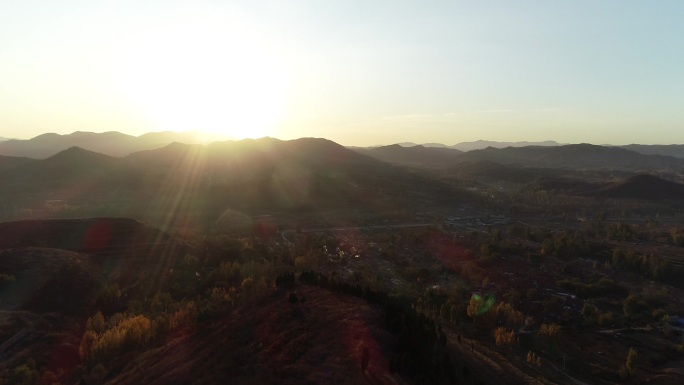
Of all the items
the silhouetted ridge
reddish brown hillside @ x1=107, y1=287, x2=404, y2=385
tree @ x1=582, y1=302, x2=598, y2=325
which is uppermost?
reddish brown hillside @ x1=107, y1=287, x2=404, y2=385

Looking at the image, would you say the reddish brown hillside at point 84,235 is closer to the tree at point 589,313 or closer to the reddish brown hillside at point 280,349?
the reddish brown hillside at point 280,349

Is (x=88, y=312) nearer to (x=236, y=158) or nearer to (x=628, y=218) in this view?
(x=628, y=218)

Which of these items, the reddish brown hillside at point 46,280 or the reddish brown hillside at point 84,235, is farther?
the reddish brown hillside at point 84,235

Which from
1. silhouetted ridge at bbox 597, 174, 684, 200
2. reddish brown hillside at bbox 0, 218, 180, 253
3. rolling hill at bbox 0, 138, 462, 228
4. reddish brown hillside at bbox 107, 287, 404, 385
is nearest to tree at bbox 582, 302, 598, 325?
reddish brown hillside at bbox 107, 287, 404, 385

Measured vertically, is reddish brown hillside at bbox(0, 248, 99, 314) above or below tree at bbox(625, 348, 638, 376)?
above

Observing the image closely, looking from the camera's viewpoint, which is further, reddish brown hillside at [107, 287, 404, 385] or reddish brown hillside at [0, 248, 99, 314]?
reddish brown hillside at [0, 248, 99, 314]

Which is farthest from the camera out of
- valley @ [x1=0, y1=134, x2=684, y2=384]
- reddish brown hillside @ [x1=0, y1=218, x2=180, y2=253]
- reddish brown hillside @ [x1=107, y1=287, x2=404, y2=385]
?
reddish brown hillside @ [x1=0, y1=218, x2=180, y2=253]

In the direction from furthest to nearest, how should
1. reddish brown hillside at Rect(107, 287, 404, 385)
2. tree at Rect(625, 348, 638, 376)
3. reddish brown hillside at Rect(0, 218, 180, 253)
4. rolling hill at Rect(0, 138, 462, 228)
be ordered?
1. rolling hill at Rect(0, 138, 462, 228)
2. reddish brown hillside at Rect(0, 218, 180, 253)
3. tree at Rect(625, 348, 638, 376)
4. reddish brown hillside at Rect(107, 287, 404, 385)

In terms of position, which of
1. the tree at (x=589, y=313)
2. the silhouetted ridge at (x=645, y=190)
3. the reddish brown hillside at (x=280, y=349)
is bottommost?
the tree at (x=589, y=313)

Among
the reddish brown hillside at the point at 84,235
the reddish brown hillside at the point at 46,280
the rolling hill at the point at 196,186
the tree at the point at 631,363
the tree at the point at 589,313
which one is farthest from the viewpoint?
the rolling hill at the point at 196,186

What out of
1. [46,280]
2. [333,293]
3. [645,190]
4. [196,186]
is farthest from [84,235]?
[645,190]

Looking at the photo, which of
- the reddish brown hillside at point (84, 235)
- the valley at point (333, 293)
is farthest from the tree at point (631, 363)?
the reddish brown hillside at point (84, 235)

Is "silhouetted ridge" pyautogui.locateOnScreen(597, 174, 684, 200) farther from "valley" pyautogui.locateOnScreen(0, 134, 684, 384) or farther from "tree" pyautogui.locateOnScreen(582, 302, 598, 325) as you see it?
"tree" pyautogui.locateOnScreen(582, 302, 598, 325)
